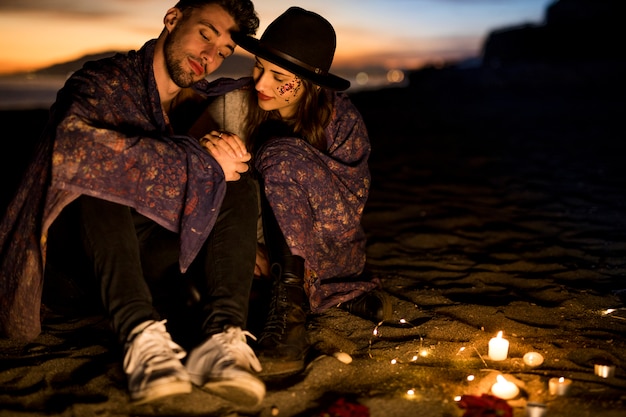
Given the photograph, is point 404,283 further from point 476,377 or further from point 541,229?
point 541,229

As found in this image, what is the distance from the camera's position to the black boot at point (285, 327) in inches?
82.7

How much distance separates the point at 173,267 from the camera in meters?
2.38

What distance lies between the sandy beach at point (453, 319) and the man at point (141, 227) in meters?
0.19

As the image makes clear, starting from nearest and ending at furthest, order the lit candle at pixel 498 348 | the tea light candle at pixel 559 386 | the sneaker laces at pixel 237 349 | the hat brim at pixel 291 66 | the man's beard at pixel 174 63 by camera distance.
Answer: the sneaker laces at pixel 237 349 < the tea light candle at pixel 559 386 < the lit candle at pixel 498 348 < the hat brim at pixel 291 66 < the man's beard at pixel 174 63

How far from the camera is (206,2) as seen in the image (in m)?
2.75

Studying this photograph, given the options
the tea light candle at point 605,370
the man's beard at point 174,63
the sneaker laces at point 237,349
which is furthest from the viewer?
the man's beard at point 174,63

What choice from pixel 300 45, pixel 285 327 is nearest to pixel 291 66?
pixel 300 45

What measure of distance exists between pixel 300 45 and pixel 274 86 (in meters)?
0.25

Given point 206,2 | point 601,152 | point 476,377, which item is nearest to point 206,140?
point 206,2

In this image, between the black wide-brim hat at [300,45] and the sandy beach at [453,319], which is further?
the black wide-brim hat at [300,45]

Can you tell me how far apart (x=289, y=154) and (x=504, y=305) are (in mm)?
1372

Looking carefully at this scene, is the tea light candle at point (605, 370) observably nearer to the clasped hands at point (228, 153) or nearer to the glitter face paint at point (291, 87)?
the clasped hands at point (228, 153)

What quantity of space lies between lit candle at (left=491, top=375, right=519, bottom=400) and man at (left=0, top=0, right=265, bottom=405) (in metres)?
0.81

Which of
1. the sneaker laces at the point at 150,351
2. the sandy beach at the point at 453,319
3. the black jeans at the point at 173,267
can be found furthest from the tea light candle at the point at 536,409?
the sneaker laces at the point at 150,351
